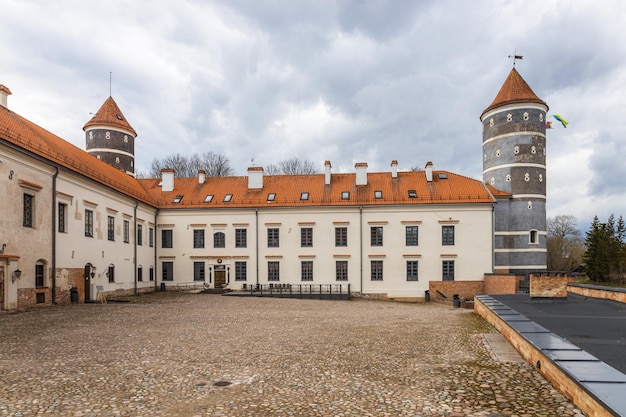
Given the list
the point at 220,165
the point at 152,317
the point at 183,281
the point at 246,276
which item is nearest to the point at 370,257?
the point at 246,276

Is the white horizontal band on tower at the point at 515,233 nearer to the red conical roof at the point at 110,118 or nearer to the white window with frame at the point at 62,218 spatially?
the white window with frame at the point at 62,218

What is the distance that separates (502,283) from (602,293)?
827 centimetres

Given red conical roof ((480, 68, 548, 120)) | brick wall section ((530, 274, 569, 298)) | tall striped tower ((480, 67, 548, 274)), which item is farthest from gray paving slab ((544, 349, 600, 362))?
red conical roof ((480, 68, 548, 120))

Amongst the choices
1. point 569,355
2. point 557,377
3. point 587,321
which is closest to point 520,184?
point 587,321

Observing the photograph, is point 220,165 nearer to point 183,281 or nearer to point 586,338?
point 183,281

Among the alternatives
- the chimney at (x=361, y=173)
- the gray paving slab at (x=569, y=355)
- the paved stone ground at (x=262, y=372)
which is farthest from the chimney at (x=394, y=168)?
the gray paving slab at (x=569, y=355)

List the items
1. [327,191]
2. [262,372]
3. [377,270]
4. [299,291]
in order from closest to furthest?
[262,372] < [299,291] < [377,270] < [327,191]

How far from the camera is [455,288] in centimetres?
2819

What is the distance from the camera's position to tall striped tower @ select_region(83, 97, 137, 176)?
35.1 meters

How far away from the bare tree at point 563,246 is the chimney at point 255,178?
3813 cm

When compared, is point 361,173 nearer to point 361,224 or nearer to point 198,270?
point 361,224

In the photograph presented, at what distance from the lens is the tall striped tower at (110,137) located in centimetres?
3509

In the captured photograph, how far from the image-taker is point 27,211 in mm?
17656

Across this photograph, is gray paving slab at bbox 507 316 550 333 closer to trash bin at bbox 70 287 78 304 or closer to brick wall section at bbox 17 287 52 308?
brick wall section at bbox 17 287 52 308
